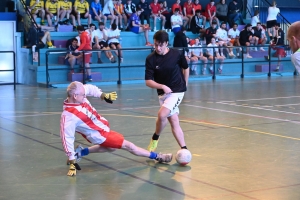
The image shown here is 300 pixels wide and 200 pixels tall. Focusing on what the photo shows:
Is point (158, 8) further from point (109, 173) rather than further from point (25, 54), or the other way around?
point (109, 173)

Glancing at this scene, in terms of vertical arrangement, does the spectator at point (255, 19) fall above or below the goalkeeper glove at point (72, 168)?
above

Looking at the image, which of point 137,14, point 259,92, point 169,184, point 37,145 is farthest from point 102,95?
point 137,14

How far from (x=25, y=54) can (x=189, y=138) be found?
14.4m

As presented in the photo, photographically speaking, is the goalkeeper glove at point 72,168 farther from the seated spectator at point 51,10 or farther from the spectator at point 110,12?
the spectator at point 110,12

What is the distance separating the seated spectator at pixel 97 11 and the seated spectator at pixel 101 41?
1996 mm

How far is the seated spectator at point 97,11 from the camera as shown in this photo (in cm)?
2589

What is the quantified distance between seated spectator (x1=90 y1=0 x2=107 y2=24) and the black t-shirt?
686 inches

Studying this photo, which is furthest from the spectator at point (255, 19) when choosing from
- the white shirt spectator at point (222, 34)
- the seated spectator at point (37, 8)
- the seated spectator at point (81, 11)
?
the seated spectator at point (37, 8)

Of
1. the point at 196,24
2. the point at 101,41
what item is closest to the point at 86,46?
the point at 101,41

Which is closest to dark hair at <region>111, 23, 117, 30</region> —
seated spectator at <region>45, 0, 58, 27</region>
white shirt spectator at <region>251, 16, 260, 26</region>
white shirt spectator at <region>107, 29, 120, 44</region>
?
white shirt spectator at <region>107, 29, 120, 44</region>

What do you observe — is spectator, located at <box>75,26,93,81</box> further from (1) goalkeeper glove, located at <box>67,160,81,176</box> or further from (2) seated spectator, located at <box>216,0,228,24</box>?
(1) goalkeeper glove, located at <box>67,160,81,176</box>

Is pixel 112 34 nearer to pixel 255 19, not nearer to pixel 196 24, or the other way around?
pixel 196 24

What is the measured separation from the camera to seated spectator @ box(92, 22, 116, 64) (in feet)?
75.2

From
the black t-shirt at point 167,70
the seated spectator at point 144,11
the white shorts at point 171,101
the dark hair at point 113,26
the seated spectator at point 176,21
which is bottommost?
the white shorts at point 171,101
